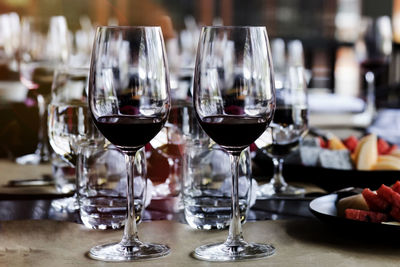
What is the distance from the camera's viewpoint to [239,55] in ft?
2.63

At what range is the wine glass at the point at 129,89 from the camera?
0.80 metres

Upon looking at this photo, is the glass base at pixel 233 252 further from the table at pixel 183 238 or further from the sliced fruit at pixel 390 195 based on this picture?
the sliced fruit at pixel 390 195

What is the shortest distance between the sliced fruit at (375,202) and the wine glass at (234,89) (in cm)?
13

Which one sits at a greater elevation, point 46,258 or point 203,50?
point 203,50

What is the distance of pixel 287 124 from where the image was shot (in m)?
1.22

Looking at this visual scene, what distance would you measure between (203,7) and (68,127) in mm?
6172

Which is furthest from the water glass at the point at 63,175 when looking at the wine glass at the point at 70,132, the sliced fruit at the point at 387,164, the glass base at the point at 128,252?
the sliced fruit at the point at 387,164

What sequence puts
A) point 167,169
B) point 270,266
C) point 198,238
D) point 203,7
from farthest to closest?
point 203,7 < point 167,169 < point 198,238 < point 270,266

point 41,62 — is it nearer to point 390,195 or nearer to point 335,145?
point 335,145

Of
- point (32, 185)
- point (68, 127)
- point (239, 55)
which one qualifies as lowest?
point (32, 185)

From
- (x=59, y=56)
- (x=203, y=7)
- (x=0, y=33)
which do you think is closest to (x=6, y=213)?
(x=59, y=56)

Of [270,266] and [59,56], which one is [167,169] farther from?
[59,56]

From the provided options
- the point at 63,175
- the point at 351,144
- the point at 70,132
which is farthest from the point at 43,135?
the point at 351,144

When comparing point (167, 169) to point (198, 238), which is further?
point (167, 169)
